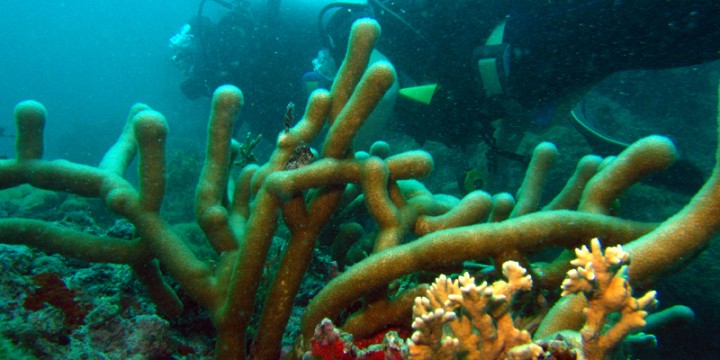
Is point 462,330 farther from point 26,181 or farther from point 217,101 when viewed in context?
point 26,181

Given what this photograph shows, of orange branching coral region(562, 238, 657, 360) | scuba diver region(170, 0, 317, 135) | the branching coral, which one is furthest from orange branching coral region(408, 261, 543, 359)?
scuba diver region(170, 0, 317, 135)

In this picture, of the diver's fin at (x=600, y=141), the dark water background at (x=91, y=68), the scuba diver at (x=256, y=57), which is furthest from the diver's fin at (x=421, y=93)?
the dark water background at (x=91, y=68)

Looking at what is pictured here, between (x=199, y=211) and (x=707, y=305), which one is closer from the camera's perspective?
(x=199, y=211)

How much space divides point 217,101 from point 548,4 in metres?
3.41

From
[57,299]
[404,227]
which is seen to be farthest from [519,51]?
[57,299]

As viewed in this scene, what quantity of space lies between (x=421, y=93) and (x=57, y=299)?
4.03 m

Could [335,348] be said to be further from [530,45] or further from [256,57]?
[256,57]

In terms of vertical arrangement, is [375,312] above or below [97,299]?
below

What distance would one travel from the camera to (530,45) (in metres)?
3.97

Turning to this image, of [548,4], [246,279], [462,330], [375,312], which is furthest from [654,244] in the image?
[548,4]

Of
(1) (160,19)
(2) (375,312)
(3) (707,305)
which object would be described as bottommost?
(3) (707,305)

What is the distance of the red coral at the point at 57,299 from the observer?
203cm

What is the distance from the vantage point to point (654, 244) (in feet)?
5.13

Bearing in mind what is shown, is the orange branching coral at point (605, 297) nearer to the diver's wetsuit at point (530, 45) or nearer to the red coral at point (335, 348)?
the red coral at point (335, 348)
